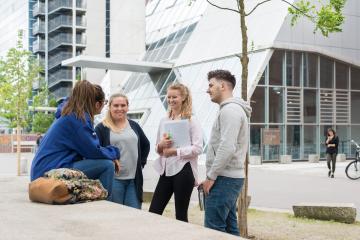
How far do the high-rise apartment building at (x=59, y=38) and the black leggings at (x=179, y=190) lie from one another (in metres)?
68.7

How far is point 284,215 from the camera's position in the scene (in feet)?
31.3

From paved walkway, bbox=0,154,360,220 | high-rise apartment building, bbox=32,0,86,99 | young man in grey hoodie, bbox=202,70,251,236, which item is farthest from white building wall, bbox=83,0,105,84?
young man in grey hoodie, bbox=202,70,251,236

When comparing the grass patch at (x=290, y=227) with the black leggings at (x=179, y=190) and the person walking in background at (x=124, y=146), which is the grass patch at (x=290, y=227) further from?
the person walking in background at (x=124, y=146)

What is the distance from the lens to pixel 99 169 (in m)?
4.83

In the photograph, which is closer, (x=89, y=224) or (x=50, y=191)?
(x=89, y=224)

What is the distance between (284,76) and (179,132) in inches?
853

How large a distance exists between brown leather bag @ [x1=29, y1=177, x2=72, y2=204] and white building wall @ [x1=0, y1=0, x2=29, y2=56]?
77.8 metres

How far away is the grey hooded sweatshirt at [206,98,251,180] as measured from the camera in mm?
4535

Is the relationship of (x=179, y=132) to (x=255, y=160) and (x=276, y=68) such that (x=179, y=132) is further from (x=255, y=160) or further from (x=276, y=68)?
(x=276, y=68)

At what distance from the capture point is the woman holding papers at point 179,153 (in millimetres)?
5441

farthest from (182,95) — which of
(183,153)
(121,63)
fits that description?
(121,63)

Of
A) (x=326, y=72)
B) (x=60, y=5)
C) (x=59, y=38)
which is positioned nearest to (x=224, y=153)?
(x=326, y=72)

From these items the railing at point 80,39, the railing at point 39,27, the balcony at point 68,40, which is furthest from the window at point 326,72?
the railing at point 39,27

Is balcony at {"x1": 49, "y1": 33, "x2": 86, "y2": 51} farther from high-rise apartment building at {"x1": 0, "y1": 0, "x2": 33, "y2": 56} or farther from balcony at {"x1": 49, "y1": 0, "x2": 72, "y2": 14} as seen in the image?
high-rise apartment building at {"x1": 0, "y1": 0, "x2": 33, "y2": 56}
